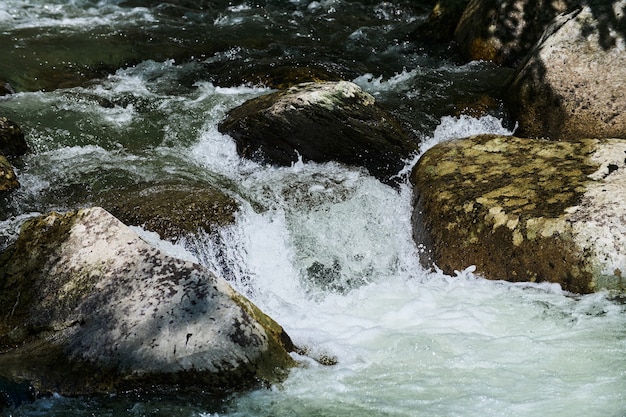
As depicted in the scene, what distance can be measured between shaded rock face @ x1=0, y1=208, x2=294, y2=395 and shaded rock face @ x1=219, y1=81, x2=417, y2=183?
2.49m

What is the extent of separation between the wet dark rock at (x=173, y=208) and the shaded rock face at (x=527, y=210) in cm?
163

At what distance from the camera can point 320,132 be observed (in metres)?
6.48

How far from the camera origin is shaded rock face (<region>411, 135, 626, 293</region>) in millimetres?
4797

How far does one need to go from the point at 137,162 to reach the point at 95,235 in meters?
2.31

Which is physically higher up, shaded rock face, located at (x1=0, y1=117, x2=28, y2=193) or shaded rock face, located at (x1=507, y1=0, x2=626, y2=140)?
shaded rock face, located at (x1=507, y1=0, x2=626, y2=140)

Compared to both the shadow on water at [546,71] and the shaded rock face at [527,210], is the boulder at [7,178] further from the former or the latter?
the shadow on water at [546,71]

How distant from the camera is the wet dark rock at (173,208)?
535 centimetres

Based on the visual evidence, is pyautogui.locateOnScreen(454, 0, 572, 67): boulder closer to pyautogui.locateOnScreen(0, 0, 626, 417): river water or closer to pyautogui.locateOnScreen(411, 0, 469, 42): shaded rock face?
pyautogui.locateOnScreen(0, 0, 626, 417): river water

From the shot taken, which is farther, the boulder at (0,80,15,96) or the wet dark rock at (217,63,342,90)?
the wet dark rock at (217,63,342,90)

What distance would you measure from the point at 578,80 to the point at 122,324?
16.8ft

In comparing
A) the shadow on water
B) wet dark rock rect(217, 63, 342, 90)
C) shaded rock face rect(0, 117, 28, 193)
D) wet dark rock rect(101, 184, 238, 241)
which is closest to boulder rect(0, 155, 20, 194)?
shaded rock face rect(0, 117, 28, 193)

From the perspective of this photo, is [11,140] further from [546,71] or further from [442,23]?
[442,23]

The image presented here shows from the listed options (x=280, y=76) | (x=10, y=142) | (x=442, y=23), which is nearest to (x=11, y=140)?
(x=10, y=142)

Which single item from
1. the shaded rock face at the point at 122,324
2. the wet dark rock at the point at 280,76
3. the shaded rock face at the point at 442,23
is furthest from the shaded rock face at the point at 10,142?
the shaded rock face at the point at 442,23
